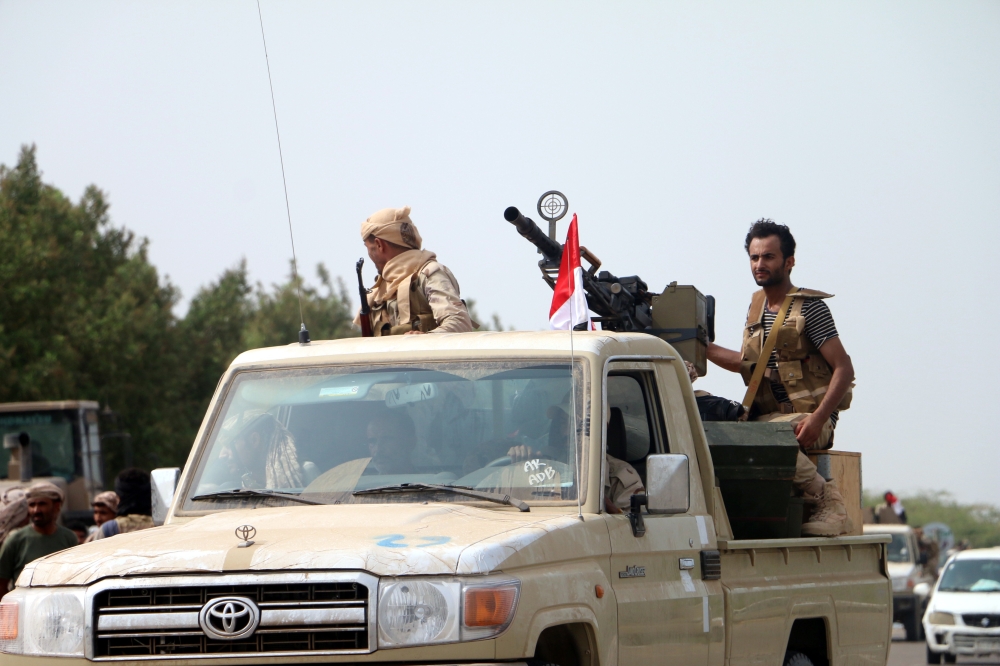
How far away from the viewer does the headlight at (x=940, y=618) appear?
19.1m

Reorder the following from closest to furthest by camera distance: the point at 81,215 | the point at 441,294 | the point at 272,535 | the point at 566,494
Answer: the point at 272,535
the point at 566,494
the point at 441,294
the point at 81,215

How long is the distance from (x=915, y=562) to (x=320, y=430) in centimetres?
2191

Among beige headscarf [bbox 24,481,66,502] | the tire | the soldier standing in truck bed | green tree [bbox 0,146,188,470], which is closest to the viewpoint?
the tire

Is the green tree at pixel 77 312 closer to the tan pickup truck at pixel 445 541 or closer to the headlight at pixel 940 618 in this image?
→ the headlight at pixel 940 618

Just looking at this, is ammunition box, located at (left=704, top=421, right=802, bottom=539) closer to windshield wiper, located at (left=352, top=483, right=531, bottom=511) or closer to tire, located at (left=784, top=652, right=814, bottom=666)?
tire, located at (left=784, top=652, right=814, bottom=666)

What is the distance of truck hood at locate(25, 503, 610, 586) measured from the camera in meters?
4.48

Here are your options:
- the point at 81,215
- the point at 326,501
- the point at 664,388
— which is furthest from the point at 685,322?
the point at 81,215

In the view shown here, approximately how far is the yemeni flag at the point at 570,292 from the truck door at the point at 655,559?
43 centimetres

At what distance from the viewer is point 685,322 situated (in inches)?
309

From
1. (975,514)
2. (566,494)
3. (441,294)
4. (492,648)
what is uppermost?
(441,294)

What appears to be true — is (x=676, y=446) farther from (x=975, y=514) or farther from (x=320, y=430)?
(x=975, y=514)

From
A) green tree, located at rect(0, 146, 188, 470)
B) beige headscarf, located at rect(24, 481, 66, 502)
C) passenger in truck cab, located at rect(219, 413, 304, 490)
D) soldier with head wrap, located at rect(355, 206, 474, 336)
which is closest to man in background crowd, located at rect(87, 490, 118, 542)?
beige headscarf, located at rect(24, 481, 66, 502)

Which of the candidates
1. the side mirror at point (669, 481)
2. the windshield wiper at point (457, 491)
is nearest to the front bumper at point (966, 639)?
the side mirror at point (669, 481)

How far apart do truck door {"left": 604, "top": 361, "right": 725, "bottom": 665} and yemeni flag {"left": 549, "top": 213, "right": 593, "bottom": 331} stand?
427 mm
